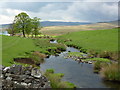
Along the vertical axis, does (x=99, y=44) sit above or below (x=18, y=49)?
above

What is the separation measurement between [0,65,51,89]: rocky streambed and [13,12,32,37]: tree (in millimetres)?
68185

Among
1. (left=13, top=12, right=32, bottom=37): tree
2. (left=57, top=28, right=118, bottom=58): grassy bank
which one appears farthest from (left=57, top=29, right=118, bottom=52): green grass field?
(left=13, top=12, right=32, bottom=37): tree

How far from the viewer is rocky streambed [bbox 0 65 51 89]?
16312 mm

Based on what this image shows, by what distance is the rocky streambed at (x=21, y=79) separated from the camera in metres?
16.3

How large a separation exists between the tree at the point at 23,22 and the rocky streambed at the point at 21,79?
224ft

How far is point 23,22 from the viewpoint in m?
83.7

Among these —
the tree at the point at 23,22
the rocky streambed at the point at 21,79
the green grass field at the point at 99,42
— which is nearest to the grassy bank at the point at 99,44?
the green grass field at the point at 99,42

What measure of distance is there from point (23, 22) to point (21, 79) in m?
70.5

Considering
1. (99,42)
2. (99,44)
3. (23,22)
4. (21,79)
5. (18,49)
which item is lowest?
(21,79)

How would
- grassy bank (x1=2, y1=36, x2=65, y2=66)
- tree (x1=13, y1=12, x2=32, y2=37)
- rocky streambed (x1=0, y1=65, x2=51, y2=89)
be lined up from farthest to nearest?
tree (x1=13, y1=12, x2=32, y2=37) → grassy bank (x1=2, y1=36, x2=65, y2=66) → rocky streambed (x1=0, y1=65, x2=51, y2=89)

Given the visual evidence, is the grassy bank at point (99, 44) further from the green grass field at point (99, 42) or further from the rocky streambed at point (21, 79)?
the rocky streambed at point (21, 79)

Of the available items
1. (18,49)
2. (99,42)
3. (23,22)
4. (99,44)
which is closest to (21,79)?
(18,49)

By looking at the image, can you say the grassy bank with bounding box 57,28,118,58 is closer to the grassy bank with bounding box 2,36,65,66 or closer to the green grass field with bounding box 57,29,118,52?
the green grass field with bounding box 57,29,118,52

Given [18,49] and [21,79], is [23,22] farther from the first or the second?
[21,79]
